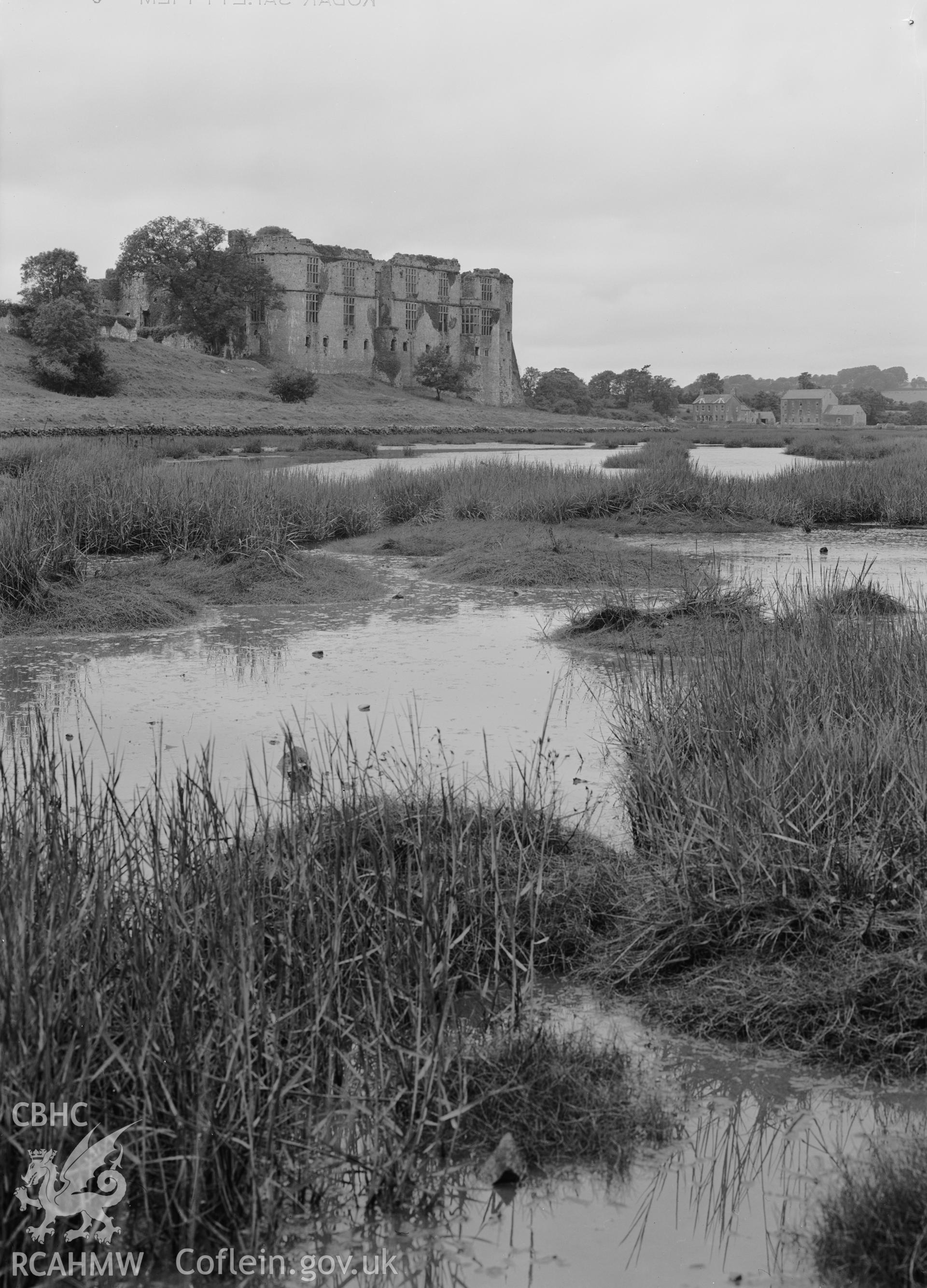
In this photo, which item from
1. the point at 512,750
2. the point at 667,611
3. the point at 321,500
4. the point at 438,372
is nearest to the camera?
the point at 512,750

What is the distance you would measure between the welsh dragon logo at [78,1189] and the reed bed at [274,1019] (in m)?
0.03

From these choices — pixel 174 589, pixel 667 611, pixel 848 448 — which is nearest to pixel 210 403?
pixel 848 448

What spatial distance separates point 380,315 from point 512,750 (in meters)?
77.0

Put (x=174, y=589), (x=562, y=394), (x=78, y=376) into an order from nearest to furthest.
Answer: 1. (x=174, y=589)
2. (x=78, y=376)
3. (x=562, y=394)

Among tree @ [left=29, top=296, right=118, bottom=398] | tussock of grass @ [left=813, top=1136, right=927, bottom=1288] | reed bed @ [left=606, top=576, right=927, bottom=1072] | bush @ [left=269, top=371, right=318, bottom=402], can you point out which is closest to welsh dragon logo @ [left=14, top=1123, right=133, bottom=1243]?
tussock of grass @ [left=813, top=1136, right=927, bottom=1288]

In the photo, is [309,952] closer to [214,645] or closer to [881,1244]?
[881,1244]

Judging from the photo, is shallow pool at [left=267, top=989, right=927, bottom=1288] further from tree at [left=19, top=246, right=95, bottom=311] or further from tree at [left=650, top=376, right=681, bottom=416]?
tree at [left=650, top=376, right=681, bottom=416]

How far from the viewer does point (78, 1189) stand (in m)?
2.24

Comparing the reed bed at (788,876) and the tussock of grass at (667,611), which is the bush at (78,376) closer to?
the tussock of grass at (667,611)

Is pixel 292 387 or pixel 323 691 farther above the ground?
pixel 292 387

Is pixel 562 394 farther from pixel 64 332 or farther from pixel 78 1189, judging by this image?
pixel 78 1189

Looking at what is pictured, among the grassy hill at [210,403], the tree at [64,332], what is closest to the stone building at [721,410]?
the grassy hill at [210,403]

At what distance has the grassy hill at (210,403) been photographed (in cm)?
3919

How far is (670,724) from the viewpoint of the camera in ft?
15.1
